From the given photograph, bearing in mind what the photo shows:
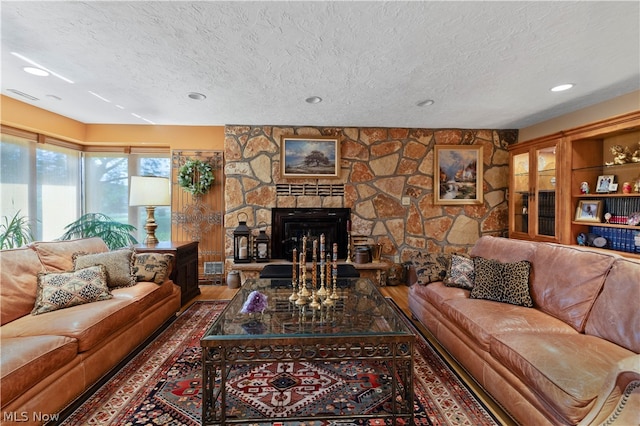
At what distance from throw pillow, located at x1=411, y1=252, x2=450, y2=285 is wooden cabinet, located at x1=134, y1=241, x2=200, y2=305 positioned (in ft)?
9.12

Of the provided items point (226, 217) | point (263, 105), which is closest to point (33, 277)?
point (226, 217)

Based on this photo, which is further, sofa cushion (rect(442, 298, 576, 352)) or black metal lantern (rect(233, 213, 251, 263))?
black metal lantern (rect(233, 213, 251, 263))

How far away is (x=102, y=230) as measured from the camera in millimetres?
4082

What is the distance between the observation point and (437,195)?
4.47 metres

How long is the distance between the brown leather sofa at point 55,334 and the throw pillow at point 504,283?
2865mm

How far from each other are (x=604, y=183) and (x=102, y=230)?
655cm

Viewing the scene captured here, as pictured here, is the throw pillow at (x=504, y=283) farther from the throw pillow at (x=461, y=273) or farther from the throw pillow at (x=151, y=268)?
the throw pillow at (x=151, y=268)

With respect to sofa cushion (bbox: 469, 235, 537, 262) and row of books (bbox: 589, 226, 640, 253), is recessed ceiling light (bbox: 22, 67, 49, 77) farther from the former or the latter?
row of books (bbox: 589, 226, 640, 253)

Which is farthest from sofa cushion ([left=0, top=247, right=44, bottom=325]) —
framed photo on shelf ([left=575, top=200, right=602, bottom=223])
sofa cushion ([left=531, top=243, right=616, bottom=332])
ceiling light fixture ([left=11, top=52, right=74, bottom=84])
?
framed photo on shelf ([left=575, top=200, right=602, bottom=223])

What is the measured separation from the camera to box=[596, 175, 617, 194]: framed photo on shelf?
124 inches

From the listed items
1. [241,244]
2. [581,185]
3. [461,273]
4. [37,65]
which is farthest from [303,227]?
[581,185]

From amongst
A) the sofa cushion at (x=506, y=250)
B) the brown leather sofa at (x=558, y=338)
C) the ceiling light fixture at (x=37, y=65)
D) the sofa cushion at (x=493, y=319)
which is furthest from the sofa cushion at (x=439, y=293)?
the ceiling light fixture at (x=37, y=65)

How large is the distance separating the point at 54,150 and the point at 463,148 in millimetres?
6085

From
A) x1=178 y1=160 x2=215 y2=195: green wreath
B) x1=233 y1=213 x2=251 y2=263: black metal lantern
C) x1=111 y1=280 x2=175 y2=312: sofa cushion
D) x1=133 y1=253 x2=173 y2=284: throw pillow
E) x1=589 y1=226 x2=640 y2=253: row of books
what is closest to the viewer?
x1=111 y1=280 x2=175 y2=312: sofa cushion
